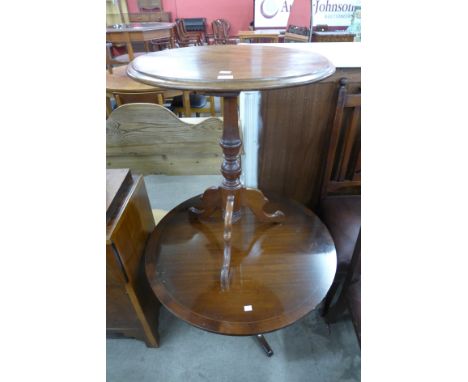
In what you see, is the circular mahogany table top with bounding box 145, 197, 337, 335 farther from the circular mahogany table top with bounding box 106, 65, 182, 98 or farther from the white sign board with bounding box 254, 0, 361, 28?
the white sign board with bounding box 254, 0, 361, 28

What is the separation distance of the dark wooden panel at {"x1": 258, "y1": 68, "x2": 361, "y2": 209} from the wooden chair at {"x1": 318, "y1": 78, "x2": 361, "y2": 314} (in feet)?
0.19

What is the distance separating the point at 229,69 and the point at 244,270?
21.3 inches

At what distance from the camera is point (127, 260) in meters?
0.86

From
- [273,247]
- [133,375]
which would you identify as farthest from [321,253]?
[133,375]

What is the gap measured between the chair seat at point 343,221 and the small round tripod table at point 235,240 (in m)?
0.14

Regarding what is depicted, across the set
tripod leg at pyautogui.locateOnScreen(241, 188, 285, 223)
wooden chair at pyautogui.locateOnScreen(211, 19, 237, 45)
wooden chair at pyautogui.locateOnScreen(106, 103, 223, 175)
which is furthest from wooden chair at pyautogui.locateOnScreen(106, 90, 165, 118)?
wooden chair at pyautogui.locateOnScreen(211, 19, 237, 45)

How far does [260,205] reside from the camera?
930mm

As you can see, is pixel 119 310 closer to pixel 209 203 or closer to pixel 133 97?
pixel 209 203

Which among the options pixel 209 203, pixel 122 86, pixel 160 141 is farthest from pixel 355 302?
pixel 122 86

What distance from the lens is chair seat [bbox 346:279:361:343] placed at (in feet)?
2.99

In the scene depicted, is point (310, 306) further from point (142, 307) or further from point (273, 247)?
point (142, 307)

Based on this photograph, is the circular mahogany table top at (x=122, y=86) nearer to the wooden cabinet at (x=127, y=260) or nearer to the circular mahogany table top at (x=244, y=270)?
the wooden cabinet at (x=127, y=260)

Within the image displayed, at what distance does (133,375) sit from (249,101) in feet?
3.75

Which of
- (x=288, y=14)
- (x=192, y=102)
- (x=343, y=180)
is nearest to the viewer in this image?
(x=343, y=180)
